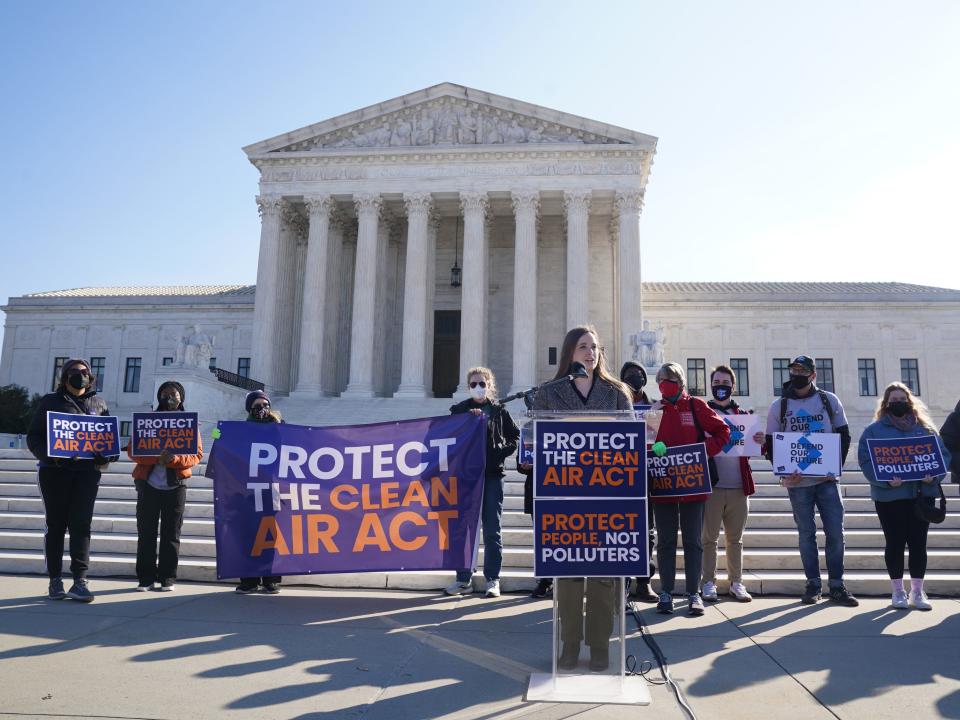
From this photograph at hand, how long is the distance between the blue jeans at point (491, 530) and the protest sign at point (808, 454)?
10.8 feet

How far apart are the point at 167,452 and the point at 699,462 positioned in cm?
625

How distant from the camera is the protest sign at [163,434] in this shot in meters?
8.84

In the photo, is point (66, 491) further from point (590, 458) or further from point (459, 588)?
point (590, 458)

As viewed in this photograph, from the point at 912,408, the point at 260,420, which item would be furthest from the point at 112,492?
the point at 912,408

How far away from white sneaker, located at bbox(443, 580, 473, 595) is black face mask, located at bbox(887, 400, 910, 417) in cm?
541

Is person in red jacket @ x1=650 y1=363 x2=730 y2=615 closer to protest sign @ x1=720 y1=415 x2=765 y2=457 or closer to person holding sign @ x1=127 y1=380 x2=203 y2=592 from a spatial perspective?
protest sign @ x1=720 y1=415 x2=765 y2=457

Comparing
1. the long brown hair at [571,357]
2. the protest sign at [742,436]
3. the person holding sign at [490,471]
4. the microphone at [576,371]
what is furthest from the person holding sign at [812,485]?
the microphone at [576,371]

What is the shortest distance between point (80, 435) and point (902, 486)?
9.37 metres

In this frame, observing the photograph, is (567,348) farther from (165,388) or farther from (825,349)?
(825,349)

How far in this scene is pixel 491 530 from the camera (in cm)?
834

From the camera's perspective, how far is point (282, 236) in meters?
34.9

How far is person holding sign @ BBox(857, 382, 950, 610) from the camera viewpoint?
25.7 feet

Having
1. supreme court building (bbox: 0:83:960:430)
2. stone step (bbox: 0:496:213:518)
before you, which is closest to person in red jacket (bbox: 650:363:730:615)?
stone step (bbox: 0:496:213:518)

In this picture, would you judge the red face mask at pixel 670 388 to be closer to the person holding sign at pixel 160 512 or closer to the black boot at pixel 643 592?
the black boot at pixel 643 592
